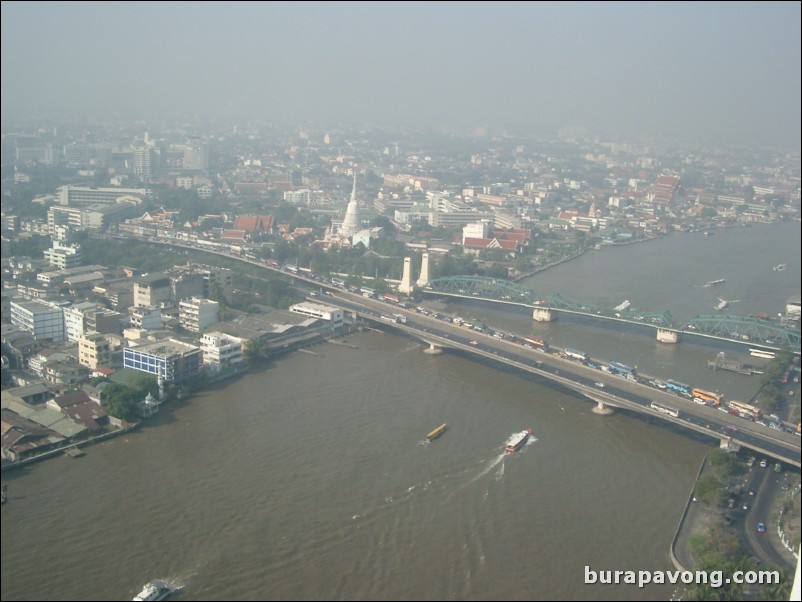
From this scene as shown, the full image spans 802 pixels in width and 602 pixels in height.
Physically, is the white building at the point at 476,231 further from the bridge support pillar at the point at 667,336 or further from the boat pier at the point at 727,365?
the boat pier at the point at 727,365

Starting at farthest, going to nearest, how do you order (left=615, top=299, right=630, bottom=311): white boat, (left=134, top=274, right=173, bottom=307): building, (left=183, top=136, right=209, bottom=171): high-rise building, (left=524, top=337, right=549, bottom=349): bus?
(left=183, top=136, right=209, bottom=171): high-rise building, (left=615, top=299, right=630, bottom=311): white boat, (left=134, top=274, right=173, bottom=307): building, (left=524, top=337, right=549, bottom=349): bus

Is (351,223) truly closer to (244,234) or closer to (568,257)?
(244,234)

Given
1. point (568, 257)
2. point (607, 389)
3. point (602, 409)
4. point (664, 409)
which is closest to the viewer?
point (664, 409)

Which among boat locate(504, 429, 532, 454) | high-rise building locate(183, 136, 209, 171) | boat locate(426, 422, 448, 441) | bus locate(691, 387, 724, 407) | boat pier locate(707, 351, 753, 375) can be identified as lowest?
boat locate(426, 422, 448, 441)

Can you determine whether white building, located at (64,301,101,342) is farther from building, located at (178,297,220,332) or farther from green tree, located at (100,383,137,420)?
green tree, located at (100,383,137,420)

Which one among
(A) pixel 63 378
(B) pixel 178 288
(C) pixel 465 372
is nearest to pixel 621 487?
(C) pixel 465 372

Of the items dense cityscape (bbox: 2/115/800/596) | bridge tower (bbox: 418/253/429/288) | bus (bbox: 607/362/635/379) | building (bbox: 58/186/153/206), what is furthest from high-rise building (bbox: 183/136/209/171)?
bus (bbox: 607/362/635/379)

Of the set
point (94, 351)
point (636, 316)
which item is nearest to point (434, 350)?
point (636, 316)
